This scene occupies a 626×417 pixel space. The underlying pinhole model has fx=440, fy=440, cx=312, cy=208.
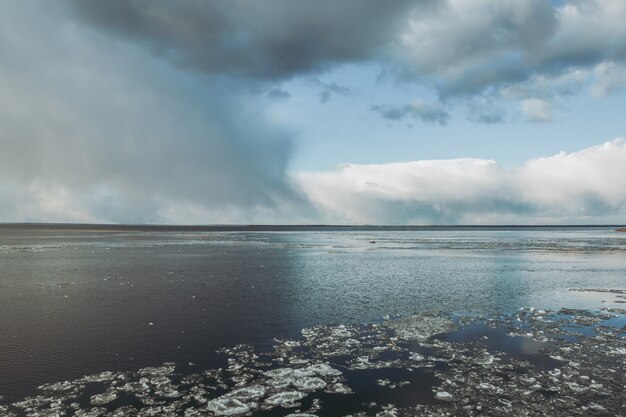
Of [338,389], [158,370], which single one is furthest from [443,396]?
[158,370]

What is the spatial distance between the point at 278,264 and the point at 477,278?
18979 mm

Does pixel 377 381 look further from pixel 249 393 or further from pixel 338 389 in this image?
pixel 249 393

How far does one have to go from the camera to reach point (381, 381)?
1206 centimetres

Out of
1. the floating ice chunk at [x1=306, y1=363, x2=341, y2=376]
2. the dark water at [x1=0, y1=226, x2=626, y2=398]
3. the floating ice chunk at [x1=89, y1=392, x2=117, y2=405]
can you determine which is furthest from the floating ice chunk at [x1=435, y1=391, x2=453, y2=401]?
the floating ice chunk at [x1=89, y1=392, x2=117, y2=405]

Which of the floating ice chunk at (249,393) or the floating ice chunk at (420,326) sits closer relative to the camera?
the floating ice chunk at (249,393)

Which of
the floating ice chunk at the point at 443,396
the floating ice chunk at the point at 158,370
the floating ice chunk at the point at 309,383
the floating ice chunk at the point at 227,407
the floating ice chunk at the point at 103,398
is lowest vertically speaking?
the floating ice chunk at the point at 443,396

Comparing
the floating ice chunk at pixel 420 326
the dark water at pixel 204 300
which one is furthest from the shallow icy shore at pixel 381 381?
the dark water at pixel 204 300

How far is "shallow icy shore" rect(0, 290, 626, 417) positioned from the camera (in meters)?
10.3

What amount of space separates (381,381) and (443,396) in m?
1.73

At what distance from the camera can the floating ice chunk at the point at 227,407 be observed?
10.1 meters

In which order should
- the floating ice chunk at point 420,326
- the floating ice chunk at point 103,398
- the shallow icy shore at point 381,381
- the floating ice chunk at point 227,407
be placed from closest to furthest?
the floating ice chunk at point 227,407
the shallow icy shore at point 381,381
the floating ice chunk at point 103,398
the floating ice chunk at point 420,326

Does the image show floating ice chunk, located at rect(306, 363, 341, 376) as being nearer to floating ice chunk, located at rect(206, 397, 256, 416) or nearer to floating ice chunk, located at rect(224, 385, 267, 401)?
floating ice chunk, located at rect(224, 385, 267, 401)

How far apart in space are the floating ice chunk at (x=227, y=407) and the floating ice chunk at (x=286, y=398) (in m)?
0.50

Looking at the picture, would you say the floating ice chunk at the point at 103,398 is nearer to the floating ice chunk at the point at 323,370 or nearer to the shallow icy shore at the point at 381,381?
the shallow icy shore at the point at 381,381
